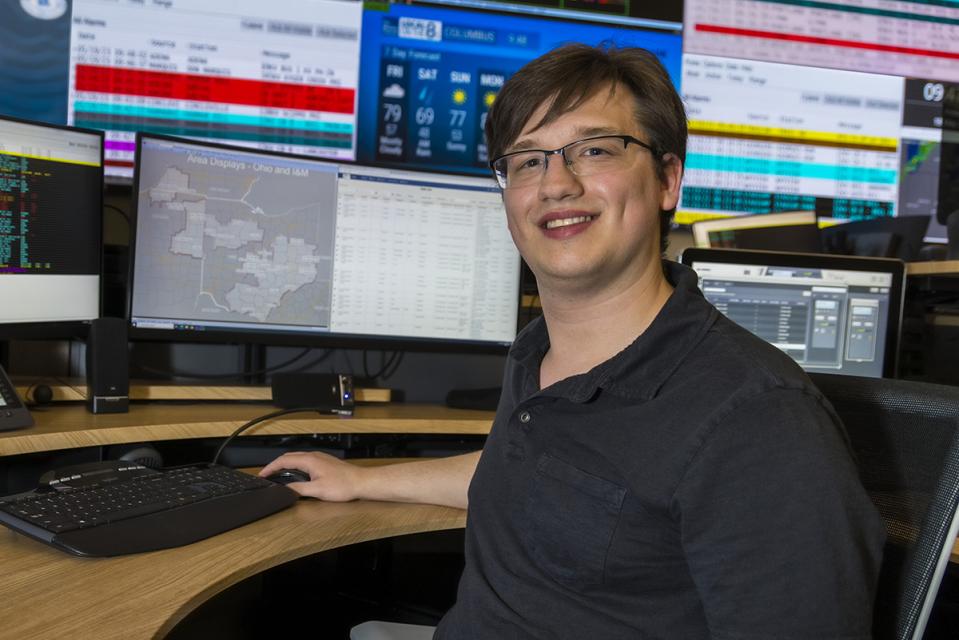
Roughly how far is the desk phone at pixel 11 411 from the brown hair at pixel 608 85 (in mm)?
851

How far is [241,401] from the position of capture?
5.54 ft

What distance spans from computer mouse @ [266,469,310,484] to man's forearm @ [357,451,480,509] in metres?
0.09

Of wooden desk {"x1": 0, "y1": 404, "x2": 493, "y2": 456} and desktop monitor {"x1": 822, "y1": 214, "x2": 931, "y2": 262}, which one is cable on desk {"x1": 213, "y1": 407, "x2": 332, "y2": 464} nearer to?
wooden desk {"x1": 0, "y1": 404, "x2": 493, "y2": 456}

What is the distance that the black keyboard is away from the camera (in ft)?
3.17

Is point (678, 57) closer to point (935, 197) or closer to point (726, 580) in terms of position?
point (935, 197)

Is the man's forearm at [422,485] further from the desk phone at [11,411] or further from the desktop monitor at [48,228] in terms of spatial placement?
the desktop monitor at [48,228]

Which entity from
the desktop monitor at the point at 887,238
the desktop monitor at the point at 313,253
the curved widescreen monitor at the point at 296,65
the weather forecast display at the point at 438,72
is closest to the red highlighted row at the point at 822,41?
the curved widescreen monitor at the point at 296,65

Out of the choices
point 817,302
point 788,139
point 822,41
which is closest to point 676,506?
point 817,302

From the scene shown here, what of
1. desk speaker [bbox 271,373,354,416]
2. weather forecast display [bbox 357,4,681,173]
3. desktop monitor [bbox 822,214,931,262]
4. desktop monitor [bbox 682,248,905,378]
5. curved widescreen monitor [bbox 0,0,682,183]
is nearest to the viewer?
desk speaker [bbox 271,373,354,416]

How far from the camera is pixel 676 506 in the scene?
0.77 metres

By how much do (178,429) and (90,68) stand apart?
1.00 m

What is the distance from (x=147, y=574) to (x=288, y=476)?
15.9 inches

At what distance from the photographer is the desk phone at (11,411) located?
4.10 feet

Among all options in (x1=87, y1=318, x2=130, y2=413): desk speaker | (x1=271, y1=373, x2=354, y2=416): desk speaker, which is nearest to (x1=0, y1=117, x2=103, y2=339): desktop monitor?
(x1=87, y1=318, x2=130, y2=413): desk speaker
